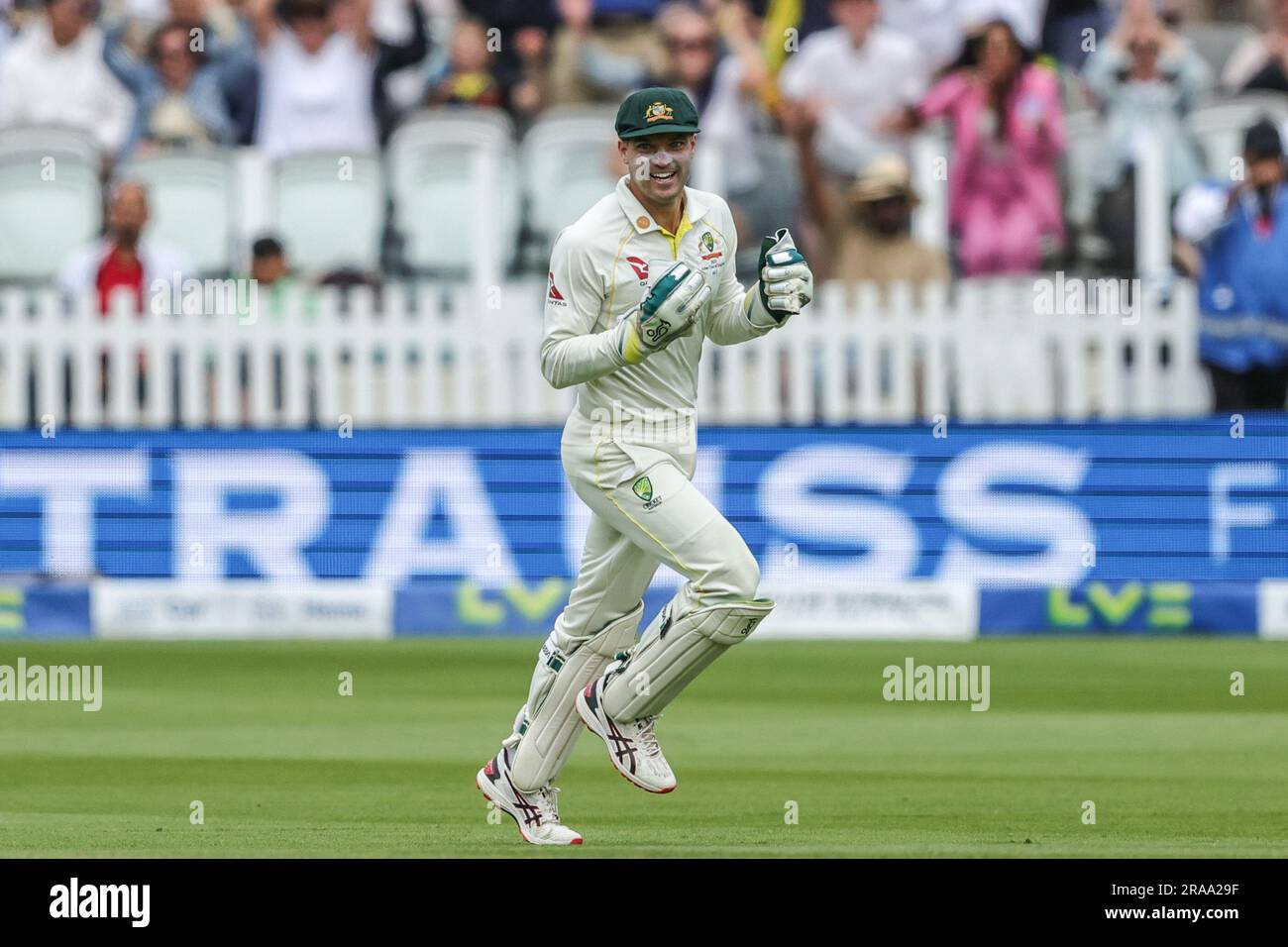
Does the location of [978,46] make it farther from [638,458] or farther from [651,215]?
[638,458]

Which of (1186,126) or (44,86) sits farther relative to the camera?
(44,86)

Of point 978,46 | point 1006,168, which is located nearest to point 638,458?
point 1006,168

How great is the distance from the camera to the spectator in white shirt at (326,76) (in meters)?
16.2

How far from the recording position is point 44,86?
16625 mm

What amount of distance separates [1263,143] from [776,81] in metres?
Answer: 3.31

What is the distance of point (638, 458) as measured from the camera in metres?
7.01

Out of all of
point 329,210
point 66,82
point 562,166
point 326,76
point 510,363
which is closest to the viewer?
point 510,363

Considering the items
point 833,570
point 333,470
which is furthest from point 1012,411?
point 333,470

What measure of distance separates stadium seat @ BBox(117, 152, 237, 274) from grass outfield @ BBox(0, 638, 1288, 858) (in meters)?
3.30

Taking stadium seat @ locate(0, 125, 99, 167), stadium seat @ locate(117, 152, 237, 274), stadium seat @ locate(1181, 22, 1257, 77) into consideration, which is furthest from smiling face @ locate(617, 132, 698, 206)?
stadium seat @ locate(1181, 22, 1257, 77)

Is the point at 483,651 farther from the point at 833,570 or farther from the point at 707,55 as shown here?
the point at 707,55

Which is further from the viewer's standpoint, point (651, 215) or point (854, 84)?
point (854, 84)

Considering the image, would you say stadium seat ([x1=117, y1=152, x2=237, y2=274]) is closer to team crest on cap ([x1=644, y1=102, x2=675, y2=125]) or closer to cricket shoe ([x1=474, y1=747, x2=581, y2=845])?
cricket shoe ([x1=474, y1=747, x2=581, y2=845])

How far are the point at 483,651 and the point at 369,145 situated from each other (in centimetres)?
459
